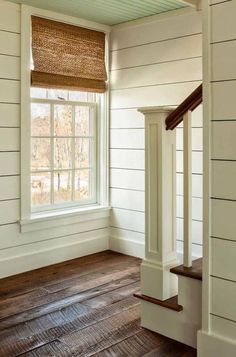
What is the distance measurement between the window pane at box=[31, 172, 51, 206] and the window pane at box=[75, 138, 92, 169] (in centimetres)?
37

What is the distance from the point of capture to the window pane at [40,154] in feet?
12.7

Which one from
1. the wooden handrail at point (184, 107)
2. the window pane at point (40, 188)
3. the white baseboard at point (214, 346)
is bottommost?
the white baseboard at point (214, 346)

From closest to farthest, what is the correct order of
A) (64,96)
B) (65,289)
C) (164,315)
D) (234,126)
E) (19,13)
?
(234,126) → (164,315) → (65,289) → (19,13) → (64,96)

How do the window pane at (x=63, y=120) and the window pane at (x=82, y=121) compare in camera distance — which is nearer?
the window pane at (x=63, y=120)

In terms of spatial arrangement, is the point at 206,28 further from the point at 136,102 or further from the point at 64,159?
the point at 64,159

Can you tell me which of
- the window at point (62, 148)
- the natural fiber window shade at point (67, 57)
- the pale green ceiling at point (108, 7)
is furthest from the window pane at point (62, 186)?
the pale green ceiling at point (108, 7)

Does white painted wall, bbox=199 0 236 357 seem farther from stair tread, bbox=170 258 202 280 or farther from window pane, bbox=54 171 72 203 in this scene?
window pane, bbox=54 171 72 203

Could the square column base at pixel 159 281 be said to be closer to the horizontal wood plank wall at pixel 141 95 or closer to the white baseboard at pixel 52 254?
the horizontal wood plank wall at pixel 141 95

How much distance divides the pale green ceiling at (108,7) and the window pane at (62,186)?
4.75 feet

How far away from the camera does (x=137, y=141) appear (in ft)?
13.5

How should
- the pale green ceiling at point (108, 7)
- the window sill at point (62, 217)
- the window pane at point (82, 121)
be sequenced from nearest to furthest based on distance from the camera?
the pale green ceiling at point (108, 7), the window sill at point (62, 217), the window pane at point (82, 121)

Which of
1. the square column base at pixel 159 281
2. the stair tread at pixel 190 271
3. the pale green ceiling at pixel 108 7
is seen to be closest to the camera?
the stair tread at pixel 190 271

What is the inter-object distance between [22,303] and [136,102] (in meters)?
2.09

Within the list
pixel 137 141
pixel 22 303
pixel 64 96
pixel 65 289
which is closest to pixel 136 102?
pixel 137 141
